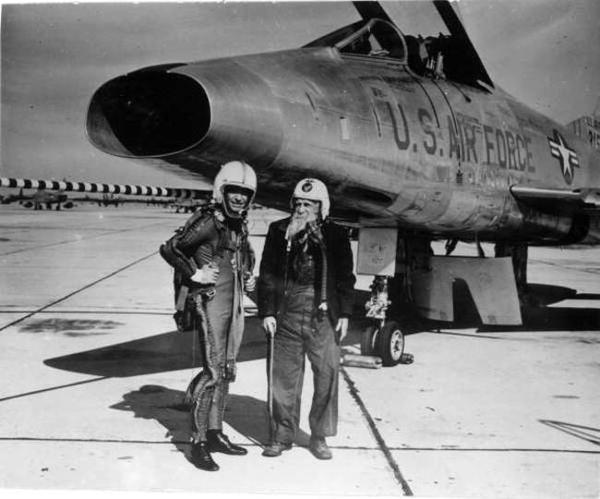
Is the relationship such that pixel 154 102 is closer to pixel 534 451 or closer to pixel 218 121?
pixel 218 121

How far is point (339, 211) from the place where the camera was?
5.86 metres

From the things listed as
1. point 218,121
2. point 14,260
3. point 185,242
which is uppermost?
point 218,121

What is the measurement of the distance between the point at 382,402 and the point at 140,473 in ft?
7.11

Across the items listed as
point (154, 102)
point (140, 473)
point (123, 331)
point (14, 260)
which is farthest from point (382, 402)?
point (14, 260)

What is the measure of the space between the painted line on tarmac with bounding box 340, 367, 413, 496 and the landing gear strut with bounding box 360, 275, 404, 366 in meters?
0.46

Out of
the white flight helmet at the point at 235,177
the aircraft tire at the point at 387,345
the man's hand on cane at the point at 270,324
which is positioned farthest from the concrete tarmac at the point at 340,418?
the white flight helmet at the point at 235,177

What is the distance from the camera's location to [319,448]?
13.8 feet

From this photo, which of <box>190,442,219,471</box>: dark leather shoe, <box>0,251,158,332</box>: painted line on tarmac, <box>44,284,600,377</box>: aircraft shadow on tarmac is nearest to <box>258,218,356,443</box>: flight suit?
<box>190,442,219,471</box>: dark leather shoe

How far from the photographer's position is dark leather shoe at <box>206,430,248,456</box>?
4.19m

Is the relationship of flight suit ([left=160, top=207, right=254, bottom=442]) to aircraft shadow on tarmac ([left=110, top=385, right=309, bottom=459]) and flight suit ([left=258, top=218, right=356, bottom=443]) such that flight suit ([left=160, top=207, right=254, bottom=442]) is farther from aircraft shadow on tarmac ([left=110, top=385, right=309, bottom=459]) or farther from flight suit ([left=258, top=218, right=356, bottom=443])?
aircraft shadow on tarmac ([left=110, top=385, right=309, bottom=459])

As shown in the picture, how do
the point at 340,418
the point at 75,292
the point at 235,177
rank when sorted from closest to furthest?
the point at 235,177, the point at 340,418, the point at 75,292

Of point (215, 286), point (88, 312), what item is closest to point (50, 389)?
point (215, 286)

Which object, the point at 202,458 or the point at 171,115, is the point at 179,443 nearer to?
the point at 202,458

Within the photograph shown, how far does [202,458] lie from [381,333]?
9.86 feet
